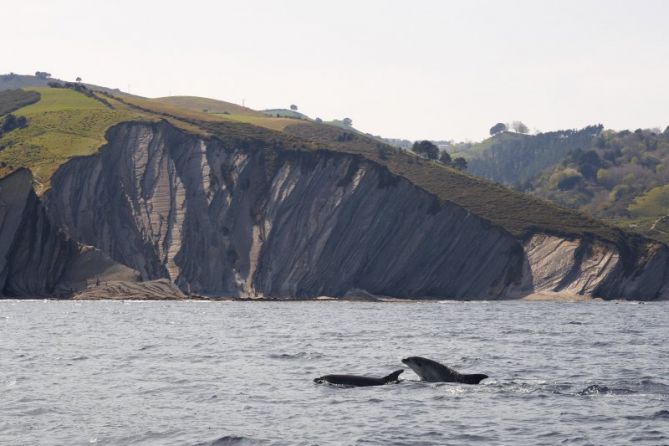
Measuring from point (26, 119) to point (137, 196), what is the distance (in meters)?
31.1

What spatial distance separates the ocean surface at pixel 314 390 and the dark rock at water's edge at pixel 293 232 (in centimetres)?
8777

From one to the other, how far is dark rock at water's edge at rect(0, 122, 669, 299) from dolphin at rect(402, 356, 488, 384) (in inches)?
4554

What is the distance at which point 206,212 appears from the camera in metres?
163

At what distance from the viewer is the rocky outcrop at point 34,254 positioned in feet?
423

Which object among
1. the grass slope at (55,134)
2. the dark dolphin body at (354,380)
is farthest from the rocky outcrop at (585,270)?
the dark dolphin body at (354,380)

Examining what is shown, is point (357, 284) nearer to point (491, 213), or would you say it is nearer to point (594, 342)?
point (491, 213)

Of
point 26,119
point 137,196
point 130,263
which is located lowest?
point 130,263

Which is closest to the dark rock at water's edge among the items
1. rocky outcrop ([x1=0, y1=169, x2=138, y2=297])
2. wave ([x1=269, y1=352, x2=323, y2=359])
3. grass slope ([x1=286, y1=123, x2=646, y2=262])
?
grass slope ([x1=286, y1=123, x2=646, y2=262])

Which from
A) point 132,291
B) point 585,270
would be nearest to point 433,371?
point 132,291

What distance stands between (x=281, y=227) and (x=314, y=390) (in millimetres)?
126488

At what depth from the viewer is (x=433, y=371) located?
38.9m

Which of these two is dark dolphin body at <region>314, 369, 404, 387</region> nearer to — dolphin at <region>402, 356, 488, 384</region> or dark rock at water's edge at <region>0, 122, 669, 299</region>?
dolphin at <region>402, 356, 488, 384</region>

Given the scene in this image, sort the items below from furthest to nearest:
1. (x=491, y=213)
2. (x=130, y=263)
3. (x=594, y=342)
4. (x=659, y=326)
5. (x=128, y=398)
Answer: (x=491, y=213) < (x=130, y=263) < (x=659, y=326) < (x=594, y=342) < (x=128, y=398)

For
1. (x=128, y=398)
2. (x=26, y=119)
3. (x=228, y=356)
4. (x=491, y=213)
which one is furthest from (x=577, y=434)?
(x=26, y=119)
